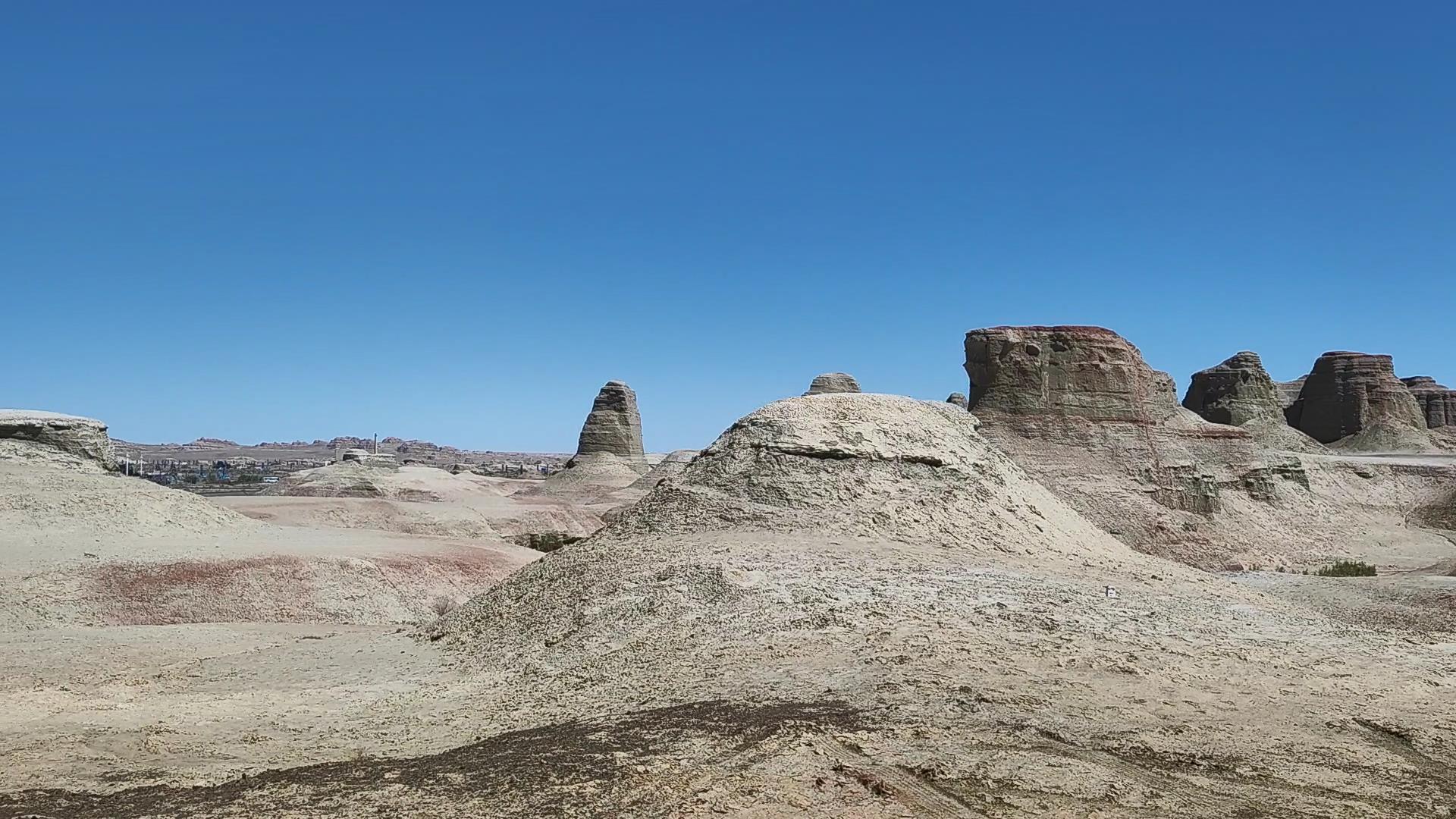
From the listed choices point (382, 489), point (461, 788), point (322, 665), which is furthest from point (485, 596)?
point (382, 489)

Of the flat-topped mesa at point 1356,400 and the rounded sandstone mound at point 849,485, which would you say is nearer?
the rounded sandstone mound at point 849,485

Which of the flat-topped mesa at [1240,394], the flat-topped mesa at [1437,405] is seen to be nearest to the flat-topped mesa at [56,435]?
the flat-topped mesa at [1240,394]

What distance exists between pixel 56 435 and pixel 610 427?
30.5 m

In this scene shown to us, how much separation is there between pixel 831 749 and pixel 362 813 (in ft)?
8.83

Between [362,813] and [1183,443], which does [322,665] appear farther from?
[1183,443]

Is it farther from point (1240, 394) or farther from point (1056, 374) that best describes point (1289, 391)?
point (1056, 374)

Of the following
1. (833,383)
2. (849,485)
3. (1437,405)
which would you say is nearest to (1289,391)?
(1437,405)

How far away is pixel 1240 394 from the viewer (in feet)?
173

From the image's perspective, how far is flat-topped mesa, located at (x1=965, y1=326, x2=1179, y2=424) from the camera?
2433 cm

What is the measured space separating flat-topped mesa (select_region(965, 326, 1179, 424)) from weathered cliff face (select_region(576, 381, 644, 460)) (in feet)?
103

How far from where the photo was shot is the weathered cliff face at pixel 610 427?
53969 mm

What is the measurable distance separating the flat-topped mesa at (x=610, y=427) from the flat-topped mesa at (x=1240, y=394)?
30.4m

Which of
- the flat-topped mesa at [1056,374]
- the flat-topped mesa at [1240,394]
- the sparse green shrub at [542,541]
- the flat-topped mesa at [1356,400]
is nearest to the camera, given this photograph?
the flat-topped mesa at [1056,374]

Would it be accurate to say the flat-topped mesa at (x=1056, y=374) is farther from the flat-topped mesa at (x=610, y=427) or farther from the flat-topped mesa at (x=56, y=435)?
the flat-topped mesa at (x=610, y=427)
